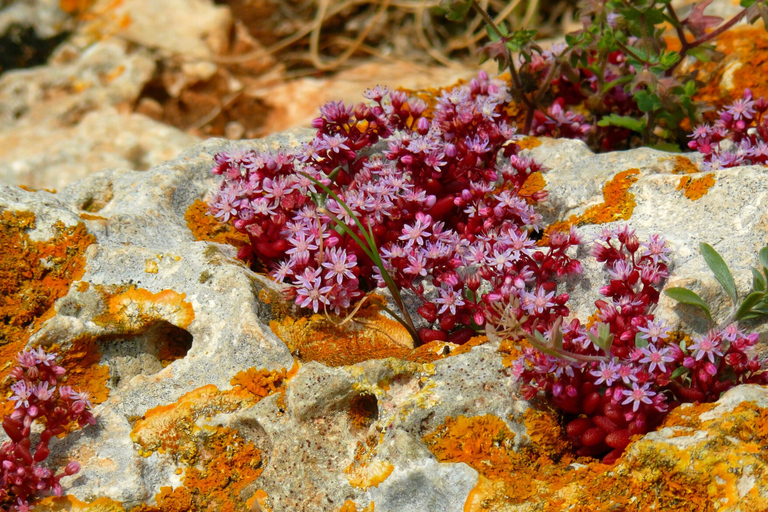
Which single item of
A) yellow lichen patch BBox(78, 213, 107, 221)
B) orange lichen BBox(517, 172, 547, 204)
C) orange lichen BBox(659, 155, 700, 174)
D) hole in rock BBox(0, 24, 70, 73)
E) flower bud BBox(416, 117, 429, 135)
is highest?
flower bud BBox(416, 117, 429, 135)

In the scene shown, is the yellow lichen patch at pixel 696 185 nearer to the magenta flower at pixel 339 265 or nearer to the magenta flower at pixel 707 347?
the magenta flower at pixel 707 347

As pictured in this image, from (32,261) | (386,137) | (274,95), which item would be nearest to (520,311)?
(386,137)

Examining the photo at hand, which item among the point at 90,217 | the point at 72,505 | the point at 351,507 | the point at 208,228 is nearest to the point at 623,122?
the point at 208,228

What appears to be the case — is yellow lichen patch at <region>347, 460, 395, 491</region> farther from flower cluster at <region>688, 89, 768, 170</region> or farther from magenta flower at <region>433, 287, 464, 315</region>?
flower cluster at <region>688, 89, 768, 170</region>

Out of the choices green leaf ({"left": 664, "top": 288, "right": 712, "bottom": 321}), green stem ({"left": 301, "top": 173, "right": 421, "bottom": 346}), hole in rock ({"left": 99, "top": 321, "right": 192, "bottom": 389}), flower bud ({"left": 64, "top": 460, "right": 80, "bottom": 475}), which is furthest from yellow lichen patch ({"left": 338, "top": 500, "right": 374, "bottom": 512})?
green leaf ({"left": 664, "top": 288, "right": 712, "bottom": 321})

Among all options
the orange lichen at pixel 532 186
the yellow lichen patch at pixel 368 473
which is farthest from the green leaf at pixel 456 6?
the yellow lichen patch at pixel 368 473

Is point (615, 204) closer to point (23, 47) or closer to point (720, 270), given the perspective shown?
point (720, 270)
